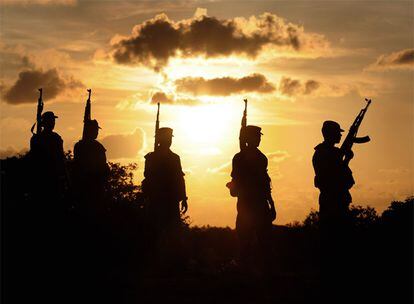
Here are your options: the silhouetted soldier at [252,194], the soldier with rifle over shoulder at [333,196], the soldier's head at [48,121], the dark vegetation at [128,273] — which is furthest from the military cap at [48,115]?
the soldier with rifle over shoulder at [333,196]

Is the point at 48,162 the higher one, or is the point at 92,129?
the point at 92,129

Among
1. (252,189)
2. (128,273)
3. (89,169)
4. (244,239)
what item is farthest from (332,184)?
(89,169)

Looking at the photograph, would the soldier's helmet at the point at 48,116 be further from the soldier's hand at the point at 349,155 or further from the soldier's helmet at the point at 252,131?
the soldier's hand at the point at 349,155

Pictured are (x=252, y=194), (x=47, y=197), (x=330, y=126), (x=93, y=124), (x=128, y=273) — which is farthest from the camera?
(x=93, y=124)

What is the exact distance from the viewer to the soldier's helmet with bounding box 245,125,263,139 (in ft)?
55.6

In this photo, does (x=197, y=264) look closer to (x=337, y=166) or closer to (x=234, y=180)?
(x=234, y=180)

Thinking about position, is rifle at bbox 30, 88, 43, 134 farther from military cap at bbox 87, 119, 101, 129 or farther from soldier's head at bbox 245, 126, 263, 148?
soldier's head at bbox 245, 126, 263, 148

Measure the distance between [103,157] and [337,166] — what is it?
5438 mm

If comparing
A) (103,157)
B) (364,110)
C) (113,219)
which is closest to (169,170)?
(103,157)

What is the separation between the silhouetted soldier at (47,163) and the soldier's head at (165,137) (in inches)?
99.2

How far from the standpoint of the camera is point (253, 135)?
16984 mm

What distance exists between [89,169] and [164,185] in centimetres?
183

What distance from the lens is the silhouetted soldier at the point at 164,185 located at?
61.1 feet

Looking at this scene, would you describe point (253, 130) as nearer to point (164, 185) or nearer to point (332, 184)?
point (332, 184)
